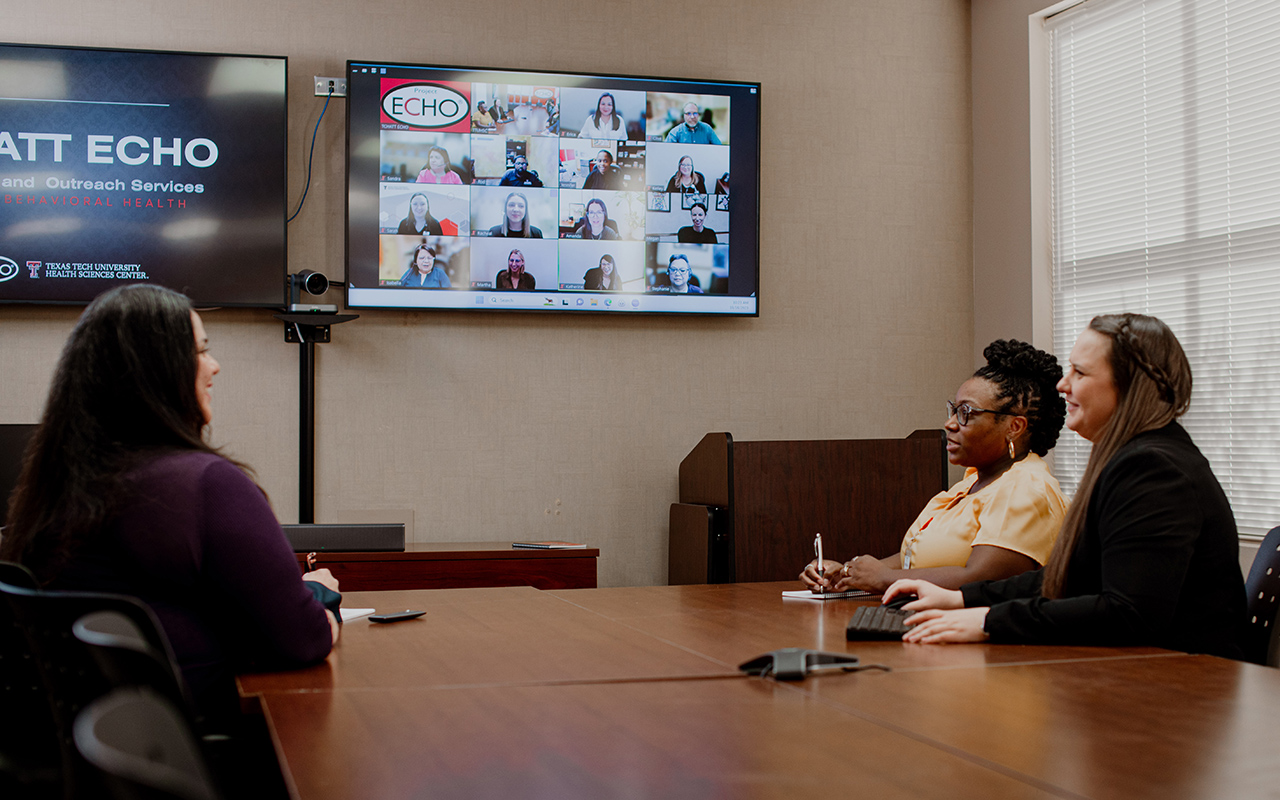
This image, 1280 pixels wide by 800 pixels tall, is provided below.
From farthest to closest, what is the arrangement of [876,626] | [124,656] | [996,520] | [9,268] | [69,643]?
[9,268] < [996,520] < [876,626] < [69,643] < [124,656]

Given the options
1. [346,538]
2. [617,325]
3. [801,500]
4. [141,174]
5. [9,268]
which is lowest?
[346,538]

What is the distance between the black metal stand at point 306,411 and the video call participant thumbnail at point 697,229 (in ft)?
4.42

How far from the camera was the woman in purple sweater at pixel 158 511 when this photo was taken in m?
1.55

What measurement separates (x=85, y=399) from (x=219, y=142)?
261 centimetres

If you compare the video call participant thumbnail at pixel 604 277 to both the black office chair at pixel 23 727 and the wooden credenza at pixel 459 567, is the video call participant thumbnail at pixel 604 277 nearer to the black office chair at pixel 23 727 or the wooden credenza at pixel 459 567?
the wooden credenza at pixel 459 567

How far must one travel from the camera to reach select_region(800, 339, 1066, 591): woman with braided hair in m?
2.43

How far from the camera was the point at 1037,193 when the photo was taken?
439 centimetres

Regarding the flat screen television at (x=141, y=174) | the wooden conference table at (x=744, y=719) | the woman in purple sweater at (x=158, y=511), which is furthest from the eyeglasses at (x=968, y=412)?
the flat screen television at (x=141, y=174)

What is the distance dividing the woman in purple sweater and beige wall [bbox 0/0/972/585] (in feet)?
7.85

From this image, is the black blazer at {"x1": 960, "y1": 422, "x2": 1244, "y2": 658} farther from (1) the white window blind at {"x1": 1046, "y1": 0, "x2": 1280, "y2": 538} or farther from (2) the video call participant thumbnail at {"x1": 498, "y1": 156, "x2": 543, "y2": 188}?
(2) the video call participant thumbnail at {"x1": 498, "y1": 156, "x2": 543, "y2": 188}

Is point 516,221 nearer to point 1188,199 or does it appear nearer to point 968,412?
point 968,412

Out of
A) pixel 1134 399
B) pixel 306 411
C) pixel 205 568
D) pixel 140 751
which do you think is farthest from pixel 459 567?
pixel 140 751

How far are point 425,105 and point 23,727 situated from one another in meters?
3.01

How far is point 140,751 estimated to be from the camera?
631 mm
